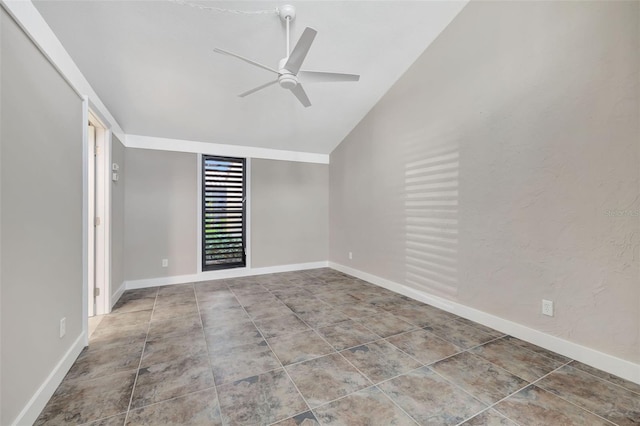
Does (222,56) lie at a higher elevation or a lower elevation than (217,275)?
higher

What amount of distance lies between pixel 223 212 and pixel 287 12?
331 centimetres

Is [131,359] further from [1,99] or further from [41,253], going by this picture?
[1,99]

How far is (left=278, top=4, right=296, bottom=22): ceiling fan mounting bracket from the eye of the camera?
257 cm

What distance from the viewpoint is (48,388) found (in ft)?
5.68

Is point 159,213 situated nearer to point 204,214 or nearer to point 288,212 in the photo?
point 204,214

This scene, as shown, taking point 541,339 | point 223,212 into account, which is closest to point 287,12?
point 223,212

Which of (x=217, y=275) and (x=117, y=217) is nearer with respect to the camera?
(x=117, y=217)

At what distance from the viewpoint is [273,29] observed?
2.81 meters

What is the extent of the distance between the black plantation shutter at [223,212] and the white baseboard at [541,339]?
303 centimetres


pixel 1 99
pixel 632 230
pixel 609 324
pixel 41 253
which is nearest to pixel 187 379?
pixel 41 253

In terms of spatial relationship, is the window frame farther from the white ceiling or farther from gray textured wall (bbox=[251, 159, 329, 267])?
the white ceiling

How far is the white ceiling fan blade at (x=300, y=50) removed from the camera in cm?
192

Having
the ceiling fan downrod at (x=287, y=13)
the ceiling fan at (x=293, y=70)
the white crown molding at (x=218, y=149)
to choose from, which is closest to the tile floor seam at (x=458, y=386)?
the ceiling fan at (x=293, y=70)

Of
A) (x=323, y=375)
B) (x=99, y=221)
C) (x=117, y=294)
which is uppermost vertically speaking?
(x=99, y=221)
